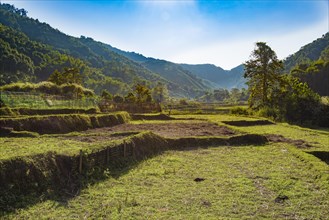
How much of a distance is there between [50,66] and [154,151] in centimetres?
11034

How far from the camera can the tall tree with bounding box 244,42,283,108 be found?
46.4 meters

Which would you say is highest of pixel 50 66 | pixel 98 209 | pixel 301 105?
pixel 50 66

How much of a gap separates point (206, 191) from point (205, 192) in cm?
14

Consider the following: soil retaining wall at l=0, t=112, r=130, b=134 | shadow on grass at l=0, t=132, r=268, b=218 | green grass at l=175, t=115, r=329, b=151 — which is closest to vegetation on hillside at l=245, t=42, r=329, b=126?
green grass at l=175, t=115, r=329, b=151

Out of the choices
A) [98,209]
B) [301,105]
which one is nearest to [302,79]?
[301,105]

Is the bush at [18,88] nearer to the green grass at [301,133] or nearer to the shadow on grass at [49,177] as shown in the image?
the green grass at [301,133]

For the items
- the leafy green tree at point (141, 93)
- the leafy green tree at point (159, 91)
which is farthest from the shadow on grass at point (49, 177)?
the leafy green tree at point (159, 91)

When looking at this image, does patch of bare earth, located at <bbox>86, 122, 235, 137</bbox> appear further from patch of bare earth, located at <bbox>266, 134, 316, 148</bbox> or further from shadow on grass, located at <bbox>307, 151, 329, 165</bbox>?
shadow on grass, located at <bbox>307, 151, 329, 165</bbox>

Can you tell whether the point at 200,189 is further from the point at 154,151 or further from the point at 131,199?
the point at 154,151

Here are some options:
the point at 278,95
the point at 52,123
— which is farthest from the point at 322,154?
the point at 278,95

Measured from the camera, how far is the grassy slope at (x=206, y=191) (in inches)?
Answer: 340

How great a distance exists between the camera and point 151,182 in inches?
458

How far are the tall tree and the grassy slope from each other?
32654 mm

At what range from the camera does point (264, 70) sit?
4688 centimetres
